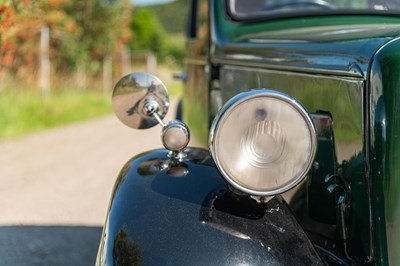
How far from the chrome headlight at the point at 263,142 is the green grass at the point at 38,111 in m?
7.60

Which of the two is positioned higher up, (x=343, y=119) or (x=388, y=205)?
(x=343, y=119)

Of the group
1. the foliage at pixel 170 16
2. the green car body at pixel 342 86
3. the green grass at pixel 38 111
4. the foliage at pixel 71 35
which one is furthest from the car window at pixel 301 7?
the foliage at pixel 170 16

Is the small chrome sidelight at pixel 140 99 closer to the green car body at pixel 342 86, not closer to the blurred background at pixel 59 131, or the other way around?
the green car body at pixel 342 86

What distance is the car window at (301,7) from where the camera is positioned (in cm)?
273

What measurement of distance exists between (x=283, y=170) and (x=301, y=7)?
150cm

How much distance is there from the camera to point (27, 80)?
12734mm

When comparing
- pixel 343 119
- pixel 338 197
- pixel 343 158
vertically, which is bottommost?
pixel 338 197

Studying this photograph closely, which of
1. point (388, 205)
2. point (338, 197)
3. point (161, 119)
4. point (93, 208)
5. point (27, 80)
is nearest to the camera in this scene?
point (388, 205)

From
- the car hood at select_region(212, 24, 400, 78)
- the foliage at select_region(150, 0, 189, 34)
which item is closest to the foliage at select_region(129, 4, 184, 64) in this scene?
the foliage at select_region(150, 0, 189, 34)

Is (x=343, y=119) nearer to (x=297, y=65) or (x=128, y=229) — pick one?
(x=297, y=65)

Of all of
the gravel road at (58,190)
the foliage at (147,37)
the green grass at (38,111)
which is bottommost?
the foliage at (147,37)

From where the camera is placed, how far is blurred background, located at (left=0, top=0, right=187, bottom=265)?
4.29 m

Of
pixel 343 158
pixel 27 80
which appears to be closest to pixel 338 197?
pixel 343 158

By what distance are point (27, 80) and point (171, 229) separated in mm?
11511
